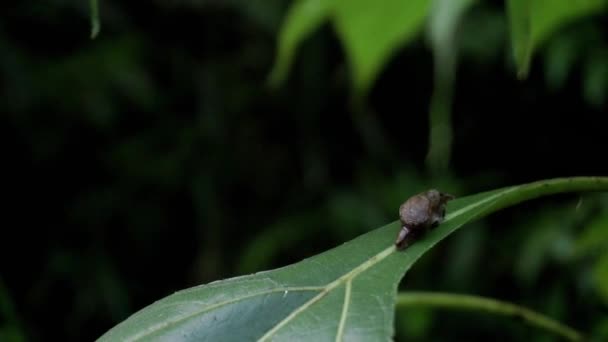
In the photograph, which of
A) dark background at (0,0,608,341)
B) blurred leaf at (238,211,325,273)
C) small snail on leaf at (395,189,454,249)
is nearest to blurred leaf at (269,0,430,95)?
small snail on leaf at (395,189,454,249)

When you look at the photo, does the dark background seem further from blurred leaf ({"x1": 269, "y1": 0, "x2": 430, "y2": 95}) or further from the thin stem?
the thin stem

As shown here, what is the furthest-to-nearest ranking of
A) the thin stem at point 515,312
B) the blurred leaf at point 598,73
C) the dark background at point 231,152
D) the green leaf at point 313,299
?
the dark background at point 231,152, the blurred leaf at point 598,73, the thin stem at point 515,312, the green leaf at point 313,299

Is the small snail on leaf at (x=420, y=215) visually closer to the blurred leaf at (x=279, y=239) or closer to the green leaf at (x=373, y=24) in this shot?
the green leaf at (x=373, y=24)

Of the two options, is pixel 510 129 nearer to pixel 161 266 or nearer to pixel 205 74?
pixel 205 74

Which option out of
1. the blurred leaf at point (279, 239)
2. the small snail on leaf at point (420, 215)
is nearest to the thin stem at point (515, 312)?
the small snail on leaf at point (420, 215)

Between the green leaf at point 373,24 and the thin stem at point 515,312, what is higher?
the green leaf at point 373,24

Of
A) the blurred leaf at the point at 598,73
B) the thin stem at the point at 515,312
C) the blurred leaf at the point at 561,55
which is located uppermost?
the blurred leaf at the point at 561,55

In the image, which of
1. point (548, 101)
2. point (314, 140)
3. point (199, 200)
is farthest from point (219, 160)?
point (548, 101)
